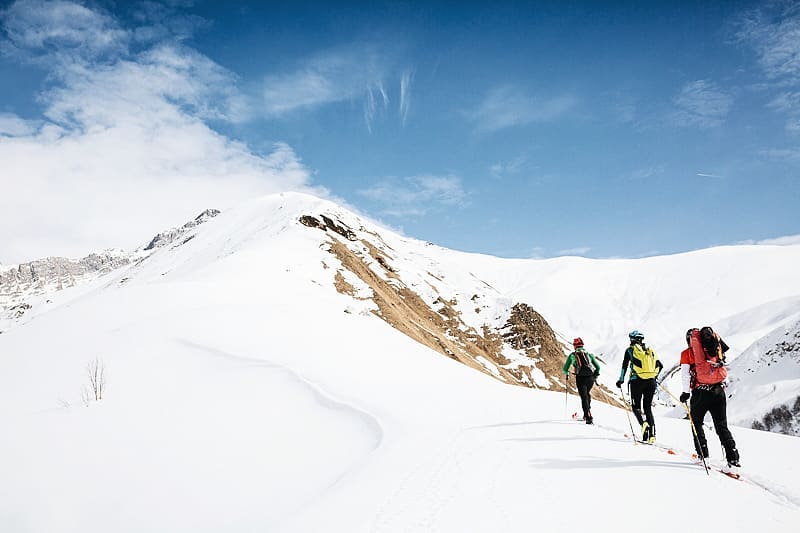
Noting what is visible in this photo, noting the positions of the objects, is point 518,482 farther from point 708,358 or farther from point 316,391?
point 316,391

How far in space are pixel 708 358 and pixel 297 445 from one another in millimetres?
7651

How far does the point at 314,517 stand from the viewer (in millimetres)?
6027

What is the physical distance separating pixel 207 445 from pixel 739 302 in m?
160

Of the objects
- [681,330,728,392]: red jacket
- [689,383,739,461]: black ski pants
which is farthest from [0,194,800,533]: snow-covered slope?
[681,330,728,392]: red jacket

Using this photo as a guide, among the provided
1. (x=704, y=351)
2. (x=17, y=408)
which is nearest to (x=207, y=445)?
(x=17, y=408)

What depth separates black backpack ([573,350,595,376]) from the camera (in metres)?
12.3

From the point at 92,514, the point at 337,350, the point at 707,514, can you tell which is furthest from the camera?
the point at 337,350

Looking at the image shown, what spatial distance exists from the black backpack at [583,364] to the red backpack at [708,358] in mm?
3810

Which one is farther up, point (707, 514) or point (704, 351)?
point (704, 351)

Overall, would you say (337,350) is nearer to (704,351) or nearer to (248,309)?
(248,309)

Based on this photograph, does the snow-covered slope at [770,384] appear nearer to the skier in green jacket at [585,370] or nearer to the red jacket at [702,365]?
the skier in green jacket at [585,370]

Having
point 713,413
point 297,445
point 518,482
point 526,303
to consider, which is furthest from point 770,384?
point 526,303

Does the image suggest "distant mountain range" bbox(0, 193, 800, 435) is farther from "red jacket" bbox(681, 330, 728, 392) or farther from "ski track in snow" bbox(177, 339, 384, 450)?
"red jacket" bbox(681, 330, 728, 392)

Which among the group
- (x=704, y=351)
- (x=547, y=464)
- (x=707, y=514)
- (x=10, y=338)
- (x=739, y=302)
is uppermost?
(x=739, y=302)
